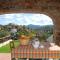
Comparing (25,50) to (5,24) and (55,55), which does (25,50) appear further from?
(5,24)

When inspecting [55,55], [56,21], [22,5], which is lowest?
[55,55]

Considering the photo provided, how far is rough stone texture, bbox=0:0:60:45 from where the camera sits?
15.5 ft

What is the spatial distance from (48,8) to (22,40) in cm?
142

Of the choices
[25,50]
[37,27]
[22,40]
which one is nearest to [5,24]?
[37,27]

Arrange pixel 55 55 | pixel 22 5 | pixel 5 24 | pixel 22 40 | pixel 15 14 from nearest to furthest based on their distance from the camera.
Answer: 1. pixel 55 55
2. pixel 22 40
3. pixel 22 5
4. pixel 15 14
5. pixel 5 24

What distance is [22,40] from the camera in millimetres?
3607

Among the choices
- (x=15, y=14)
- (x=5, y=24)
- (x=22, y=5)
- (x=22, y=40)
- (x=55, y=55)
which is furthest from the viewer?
(x=5, y=24)

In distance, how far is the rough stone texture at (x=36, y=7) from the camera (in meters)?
4.72

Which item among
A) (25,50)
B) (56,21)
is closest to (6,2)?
(56,21)

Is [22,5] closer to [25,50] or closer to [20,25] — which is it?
[20,25]

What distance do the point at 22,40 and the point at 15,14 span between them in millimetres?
1632

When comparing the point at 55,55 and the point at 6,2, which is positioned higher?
the point at 6,2

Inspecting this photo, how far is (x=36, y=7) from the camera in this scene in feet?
15.5

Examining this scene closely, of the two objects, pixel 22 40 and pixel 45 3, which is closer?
pixel 22 40
